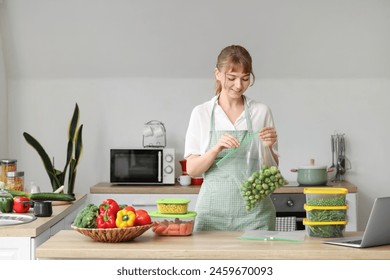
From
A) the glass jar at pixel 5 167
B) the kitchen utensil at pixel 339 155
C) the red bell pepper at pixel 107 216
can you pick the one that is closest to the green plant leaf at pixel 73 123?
the glass jar at pixel 5 167

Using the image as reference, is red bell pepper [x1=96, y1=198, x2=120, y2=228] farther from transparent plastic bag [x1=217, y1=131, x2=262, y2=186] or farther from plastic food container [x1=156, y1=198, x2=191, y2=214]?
transparent plastic bag [x1=217, y1=131, x2=262, y2=186]

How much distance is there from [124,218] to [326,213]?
90cm

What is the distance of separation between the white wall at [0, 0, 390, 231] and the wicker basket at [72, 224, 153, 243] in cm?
346

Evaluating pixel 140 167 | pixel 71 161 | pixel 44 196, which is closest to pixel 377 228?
pixel 44 196

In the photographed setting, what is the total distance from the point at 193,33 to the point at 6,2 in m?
1.66

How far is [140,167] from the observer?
6113 mm

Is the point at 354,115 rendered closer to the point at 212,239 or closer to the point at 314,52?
the point at 314,52

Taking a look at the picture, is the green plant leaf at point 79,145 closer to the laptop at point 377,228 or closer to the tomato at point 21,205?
the tomato at point 21,205

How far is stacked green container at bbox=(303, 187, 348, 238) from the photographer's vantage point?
317 cm

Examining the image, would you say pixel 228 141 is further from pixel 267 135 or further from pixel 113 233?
pixel 113 233

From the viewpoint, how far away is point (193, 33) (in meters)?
6.29

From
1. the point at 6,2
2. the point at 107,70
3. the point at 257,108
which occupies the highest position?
the point at 6,2
